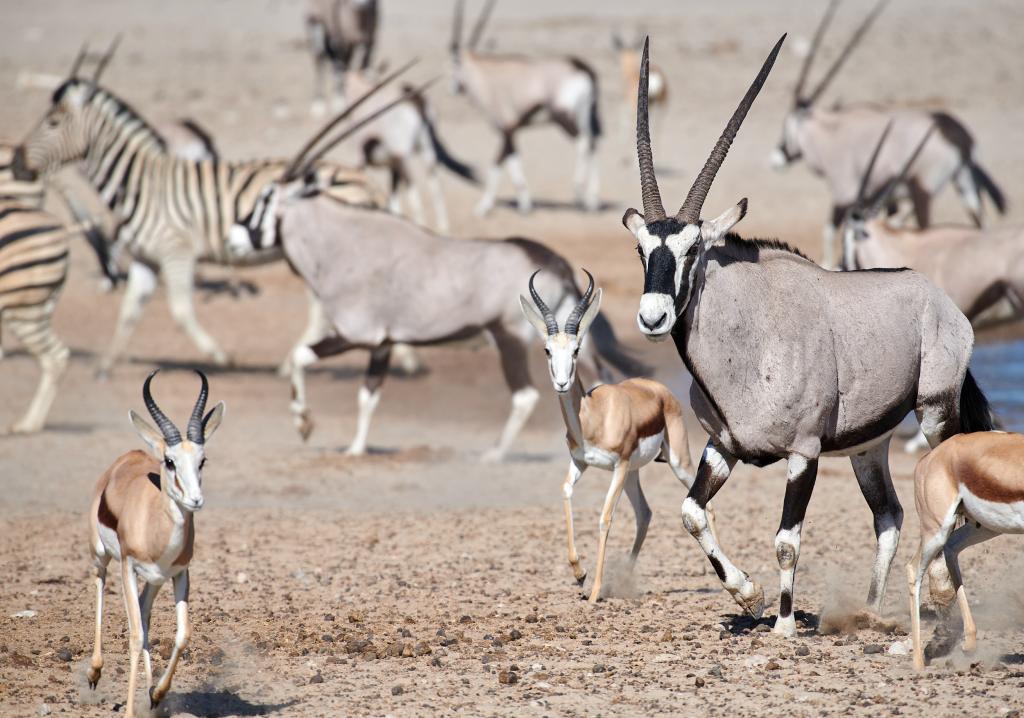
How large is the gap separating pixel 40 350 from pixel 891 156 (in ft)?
30.6

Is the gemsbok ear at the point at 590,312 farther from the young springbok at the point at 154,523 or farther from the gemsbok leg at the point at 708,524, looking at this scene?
the young springbok at the point at 154,523

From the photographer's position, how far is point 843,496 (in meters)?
9.69

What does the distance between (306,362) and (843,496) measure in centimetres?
394

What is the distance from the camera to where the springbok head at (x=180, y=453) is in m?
Answer: 5.23

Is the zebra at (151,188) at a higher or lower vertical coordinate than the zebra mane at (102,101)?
lower

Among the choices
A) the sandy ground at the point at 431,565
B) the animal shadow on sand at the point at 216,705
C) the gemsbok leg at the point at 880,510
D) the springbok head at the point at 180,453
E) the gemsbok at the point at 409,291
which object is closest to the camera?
the springbok head at the point at 180,453

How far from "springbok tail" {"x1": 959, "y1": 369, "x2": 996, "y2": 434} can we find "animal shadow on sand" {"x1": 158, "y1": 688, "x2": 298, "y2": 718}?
330 centimetres

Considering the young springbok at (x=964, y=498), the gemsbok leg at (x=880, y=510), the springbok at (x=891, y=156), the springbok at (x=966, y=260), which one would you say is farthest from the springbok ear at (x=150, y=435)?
the springbok at (x=891, y=156)

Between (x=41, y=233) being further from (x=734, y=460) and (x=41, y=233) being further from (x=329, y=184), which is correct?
(x=734, y=460)

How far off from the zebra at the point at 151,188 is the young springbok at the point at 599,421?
635cm

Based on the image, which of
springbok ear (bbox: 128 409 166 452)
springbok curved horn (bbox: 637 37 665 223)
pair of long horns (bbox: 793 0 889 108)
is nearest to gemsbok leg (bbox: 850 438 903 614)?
springbok curved horn (bbox: 637 37 665 223)

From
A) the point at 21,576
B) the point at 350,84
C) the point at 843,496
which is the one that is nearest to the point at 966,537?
the point at 843,496

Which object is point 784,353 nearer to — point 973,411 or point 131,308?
point 973,411

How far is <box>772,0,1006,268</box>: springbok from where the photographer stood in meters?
16.2
